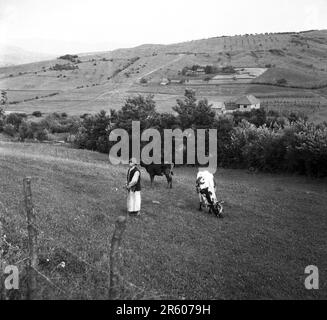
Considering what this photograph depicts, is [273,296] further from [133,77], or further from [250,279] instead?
[133,77]

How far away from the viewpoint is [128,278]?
12.9 meters

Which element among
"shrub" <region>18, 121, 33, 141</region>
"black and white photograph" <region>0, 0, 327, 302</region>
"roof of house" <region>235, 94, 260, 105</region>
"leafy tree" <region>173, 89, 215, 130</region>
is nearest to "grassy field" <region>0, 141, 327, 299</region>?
"black and white photograph" <region>0, 0, 327, 302</region>

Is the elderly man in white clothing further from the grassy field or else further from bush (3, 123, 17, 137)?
bush (3, 123, 17, 137)

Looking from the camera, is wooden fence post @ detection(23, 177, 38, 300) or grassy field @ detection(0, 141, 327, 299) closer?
wooden fence post @ detection(23, 177, 38, 300)

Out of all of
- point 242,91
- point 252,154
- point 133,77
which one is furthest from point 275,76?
point 252,154

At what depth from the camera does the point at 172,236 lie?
17359 mm

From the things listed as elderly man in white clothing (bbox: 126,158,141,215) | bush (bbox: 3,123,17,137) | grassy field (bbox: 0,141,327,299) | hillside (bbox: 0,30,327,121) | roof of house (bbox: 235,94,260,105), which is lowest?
bush (bbox: 3,123,17,137)

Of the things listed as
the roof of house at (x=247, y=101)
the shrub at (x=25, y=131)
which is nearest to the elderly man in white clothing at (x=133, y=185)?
the shrub at (x=25, y=131)

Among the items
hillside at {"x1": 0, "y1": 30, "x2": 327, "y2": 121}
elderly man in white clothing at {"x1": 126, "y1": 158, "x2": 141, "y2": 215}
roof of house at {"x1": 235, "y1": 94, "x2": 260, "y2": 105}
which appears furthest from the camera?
hillside at {"x1": 0, "y1": 30, "x2": 327, "y2": 121}

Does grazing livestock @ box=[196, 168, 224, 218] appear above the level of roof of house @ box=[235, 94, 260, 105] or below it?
below

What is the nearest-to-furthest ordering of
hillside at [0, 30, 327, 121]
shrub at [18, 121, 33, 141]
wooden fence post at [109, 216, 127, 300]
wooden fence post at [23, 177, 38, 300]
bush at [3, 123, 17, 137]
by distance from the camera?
wooden fence post at [109, 216, 127, 300] → wooden fence post at [23, 177, 38, 300] → shrub at [18, 121, 33, 141] → bush at [3, 123, 17, 137] → hillside at [0, 30, 327, 121]

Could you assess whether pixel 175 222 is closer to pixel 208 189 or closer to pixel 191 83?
pixel 208 189

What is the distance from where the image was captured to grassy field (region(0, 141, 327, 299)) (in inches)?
512
